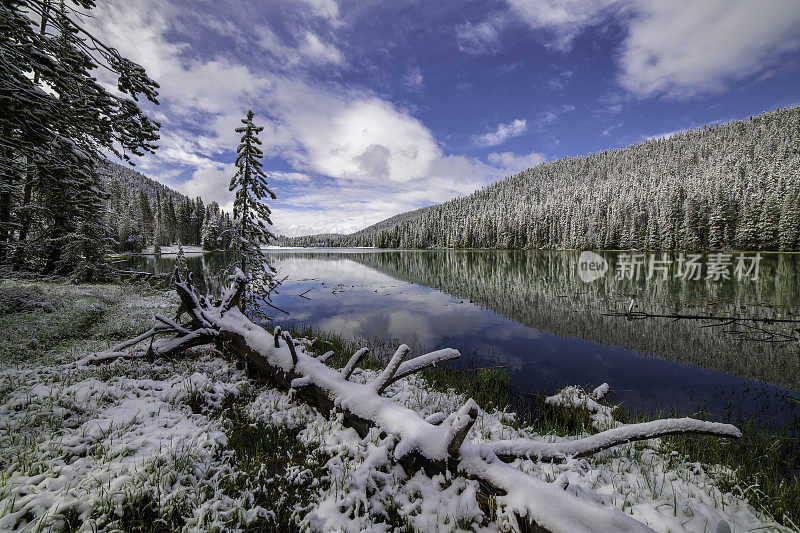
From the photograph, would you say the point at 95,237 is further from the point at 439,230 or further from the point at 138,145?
the point at 439,230

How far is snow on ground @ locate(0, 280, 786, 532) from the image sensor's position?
8.83 ft

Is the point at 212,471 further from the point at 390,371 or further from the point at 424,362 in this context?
the point at 424,362

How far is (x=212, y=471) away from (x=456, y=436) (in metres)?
3.01

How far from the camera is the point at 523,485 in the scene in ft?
7.96

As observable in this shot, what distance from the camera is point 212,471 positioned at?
3.44 metres

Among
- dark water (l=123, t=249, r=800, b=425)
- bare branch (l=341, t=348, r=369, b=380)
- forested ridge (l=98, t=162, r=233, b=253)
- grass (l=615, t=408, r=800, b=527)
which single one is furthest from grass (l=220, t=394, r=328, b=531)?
forested ridge (l=98, t=162, r=233, b=253)

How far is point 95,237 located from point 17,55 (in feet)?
69.6

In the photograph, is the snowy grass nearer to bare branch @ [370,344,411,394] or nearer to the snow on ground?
the snow on ground

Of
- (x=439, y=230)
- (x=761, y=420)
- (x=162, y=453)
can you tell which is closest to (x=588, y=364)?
(x=761, y=420)

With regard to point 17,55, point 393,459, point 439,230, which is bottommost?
point 393,459

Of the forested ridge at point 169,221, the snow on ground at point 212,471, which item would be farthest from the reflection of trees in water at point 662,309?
the forested ridge at point 169,221

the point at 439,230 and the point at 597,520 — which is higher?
the point at 439,230

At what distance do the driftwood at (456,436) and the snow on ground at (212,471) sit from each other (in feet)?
0.56

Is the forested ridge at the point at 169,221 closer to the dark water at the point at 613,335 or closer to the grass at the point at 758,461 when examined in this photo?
the dark water at the point at 613,335
